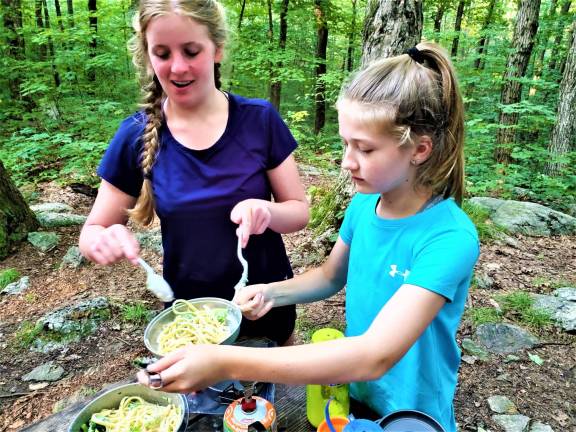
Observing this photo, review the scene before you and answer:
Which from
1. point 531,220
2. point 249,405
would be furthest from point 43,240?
point 531,220

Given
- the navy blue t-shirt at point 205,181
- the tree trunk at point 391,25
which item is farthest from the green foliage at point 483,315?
the navy blue t-shirt at point 205,181

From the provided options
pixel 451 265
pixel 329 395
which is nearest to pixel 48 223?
pixel 329 395

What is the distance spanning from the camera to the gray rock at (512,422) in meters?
2.61

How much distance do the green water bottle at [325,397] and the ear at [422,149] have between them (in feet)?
2.05

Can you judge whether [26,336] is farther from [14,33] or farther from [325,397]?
[14,33]

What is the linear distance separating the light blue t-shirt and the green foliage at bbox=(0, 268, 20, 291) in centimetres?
425

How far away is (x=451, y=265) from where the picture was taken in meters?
1.14

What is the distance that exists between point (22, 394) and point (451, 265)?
11.0 ft

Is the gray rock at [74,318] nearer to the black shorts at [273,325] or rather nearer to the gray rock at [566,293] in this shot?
the black shorts at [273,325]

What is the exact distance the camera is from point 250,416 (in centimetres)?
112

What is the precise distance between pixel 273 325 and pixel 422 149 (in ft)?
3.63

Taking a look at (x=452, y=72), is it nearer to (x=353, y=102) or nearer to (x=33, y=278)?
(x=353, y=102)

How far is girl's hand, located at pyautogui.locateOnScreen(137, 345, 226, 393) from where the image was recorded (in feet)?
3.21

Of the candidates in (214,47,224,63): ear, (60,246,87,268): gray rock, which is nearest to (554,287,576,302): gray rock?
(214,47,224,63): ear
